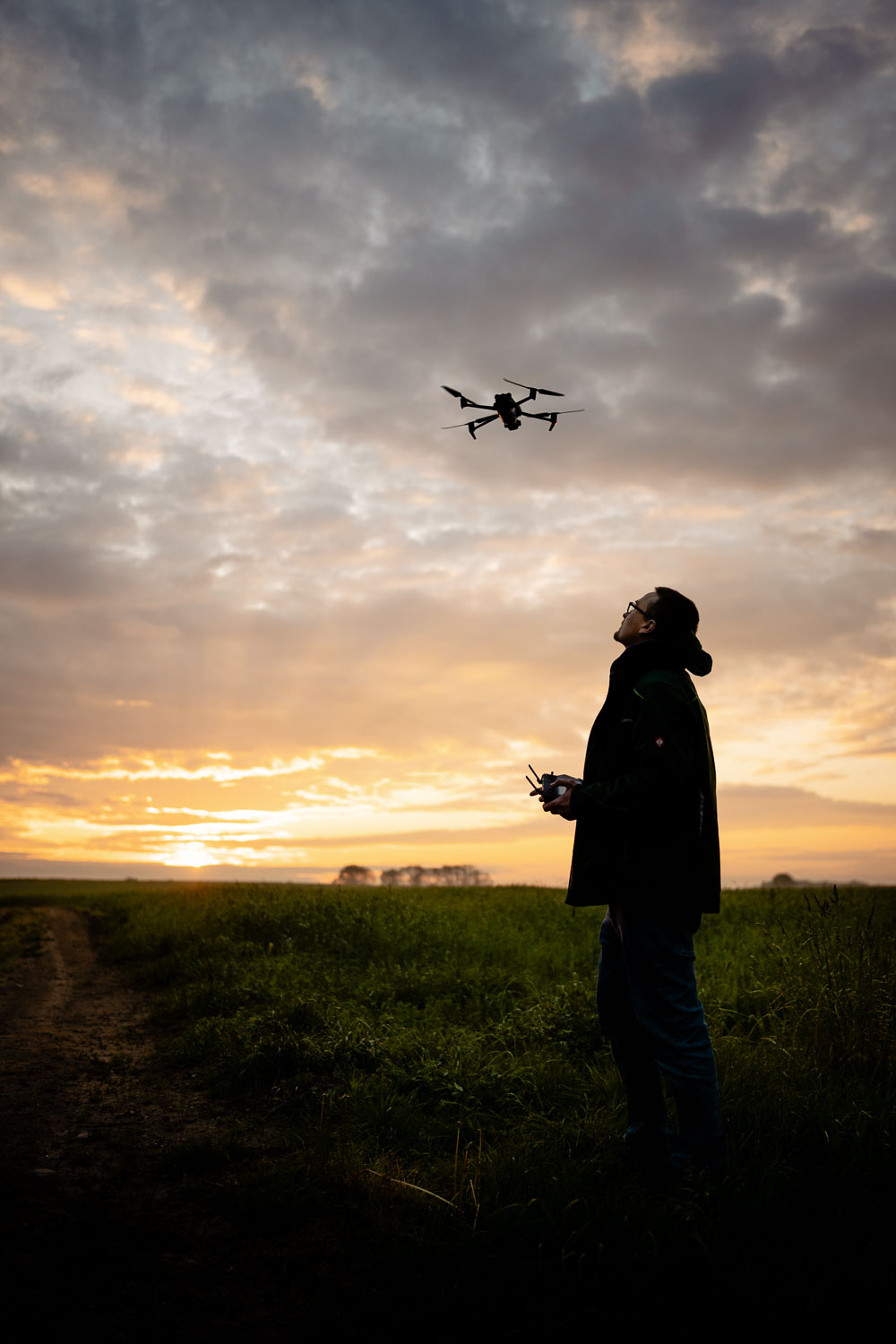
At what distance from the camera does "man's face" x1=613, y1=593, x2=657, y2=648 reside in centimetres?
408

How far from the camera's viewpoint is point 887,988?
5164 mm

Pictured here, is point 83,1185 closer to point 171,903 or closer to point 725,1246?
point 725,1246

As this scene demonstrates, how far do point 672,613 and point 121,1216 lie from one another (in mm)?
4187

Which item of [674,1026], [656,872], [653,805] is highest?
[653,805]

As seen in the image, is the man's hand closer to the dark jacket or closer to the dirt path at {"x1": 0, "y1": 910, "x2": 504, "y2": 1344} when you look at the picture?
the dark jacket

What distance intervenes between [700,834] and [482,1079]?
9.21 feet

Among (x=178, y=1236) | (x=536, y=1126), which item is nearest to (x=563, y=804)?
(x=536, y=1126)

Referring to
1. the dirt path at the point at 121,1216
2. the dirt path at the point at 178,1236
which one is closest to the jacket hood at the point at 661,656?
the dirt path at the point at 178,1236

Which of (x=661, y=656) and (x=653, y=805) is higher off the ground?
(x=661, y=656)

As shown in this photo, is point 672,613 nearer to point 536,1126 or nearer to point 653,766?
point 653,766

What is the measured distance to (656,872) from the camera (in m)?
3.58

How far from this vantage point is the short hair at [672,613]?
13.2ft

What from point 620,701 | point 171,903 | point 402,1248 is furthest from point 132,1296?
point 171,903

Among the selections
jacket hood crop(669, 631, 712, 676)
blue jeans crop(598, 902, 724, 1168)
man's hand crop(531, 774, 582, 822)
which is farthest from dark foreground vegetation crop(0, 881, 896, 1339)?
jacket hood crop(669, 631, 712, 676)
